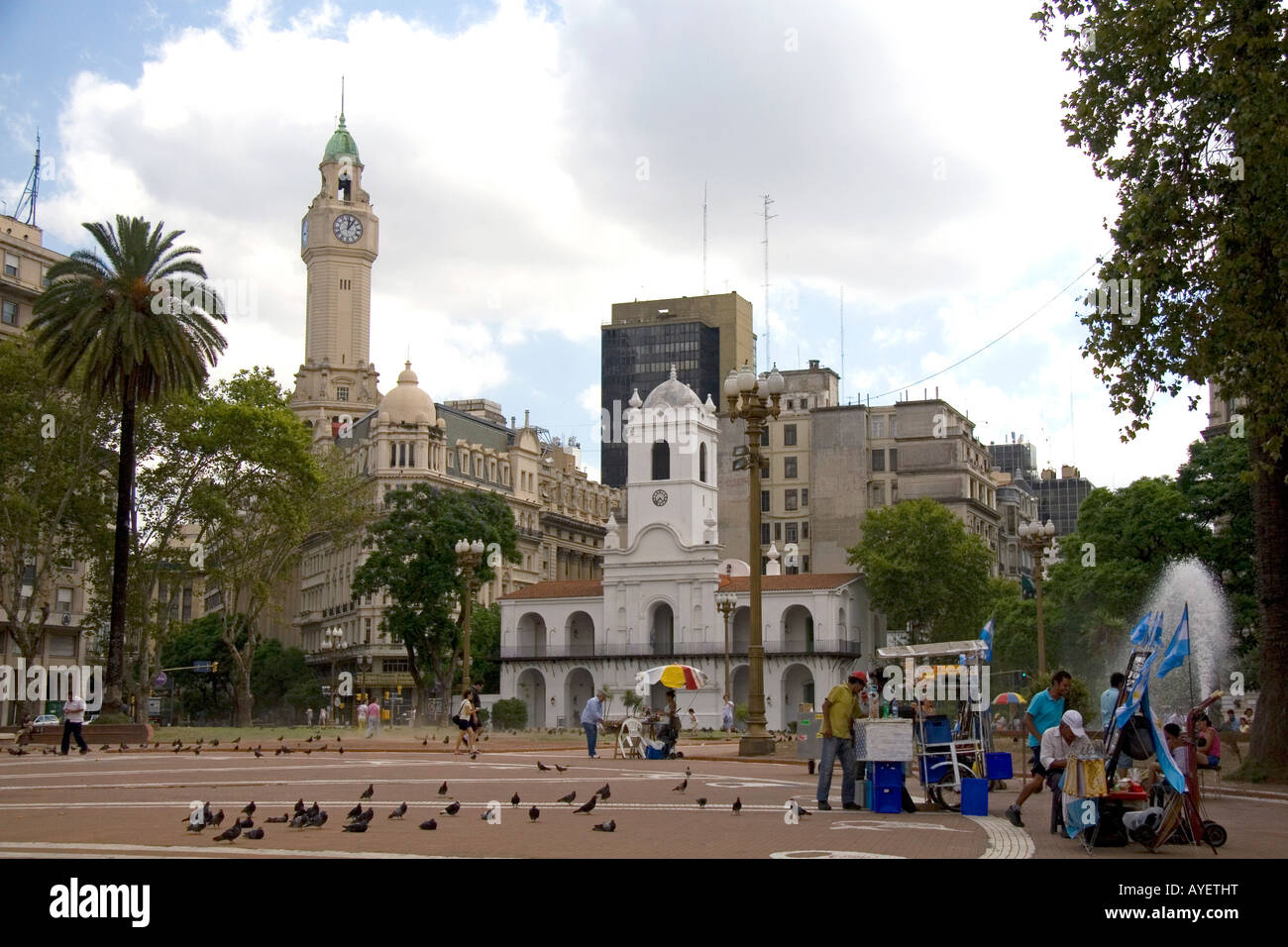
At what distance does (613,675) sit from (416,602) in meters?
13.8

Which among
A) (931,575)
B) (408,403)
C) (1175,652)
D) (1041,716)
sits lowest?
(1041,716)

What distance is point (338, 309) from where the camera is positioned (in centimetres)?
11394

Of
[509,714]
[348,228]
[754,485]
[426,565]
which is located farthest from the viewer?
[348,228]

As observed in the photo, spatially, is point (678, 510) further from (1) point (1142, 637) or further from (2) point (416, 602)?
(1) point (1142, 637)

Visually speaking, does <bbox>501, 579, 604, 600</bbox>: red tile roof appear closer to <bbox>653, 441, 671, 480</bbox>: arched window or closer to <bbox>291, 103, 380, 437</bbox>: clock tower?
<bbox>653, 441, 671, 480</bbox>: arched window

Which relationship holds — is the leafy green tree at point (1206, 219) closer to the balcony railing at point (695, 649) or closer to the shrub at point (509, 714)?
the balcony railing at point (695, 649)

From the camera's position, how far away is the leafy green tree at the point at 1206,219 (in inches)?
790

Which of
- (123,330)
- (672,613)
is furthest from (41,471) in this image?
(672,613)

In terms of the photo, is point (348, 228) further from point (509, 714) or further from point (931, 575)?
point (931, 575)

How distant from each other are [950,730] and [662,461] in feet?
207

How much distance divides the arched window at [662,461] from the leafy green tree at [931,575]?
12016 mm

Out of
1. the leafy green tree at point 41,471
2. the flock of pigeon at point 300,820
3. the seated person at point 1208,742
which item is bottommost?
the flock of pigeon at point 300,820

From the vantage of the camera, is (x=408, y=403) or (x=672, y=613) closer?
(x=672, y=613)

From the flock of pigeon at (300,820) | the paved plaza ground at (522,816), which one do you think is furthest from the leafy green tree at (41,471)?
the flock of pigeon at (300,820)
